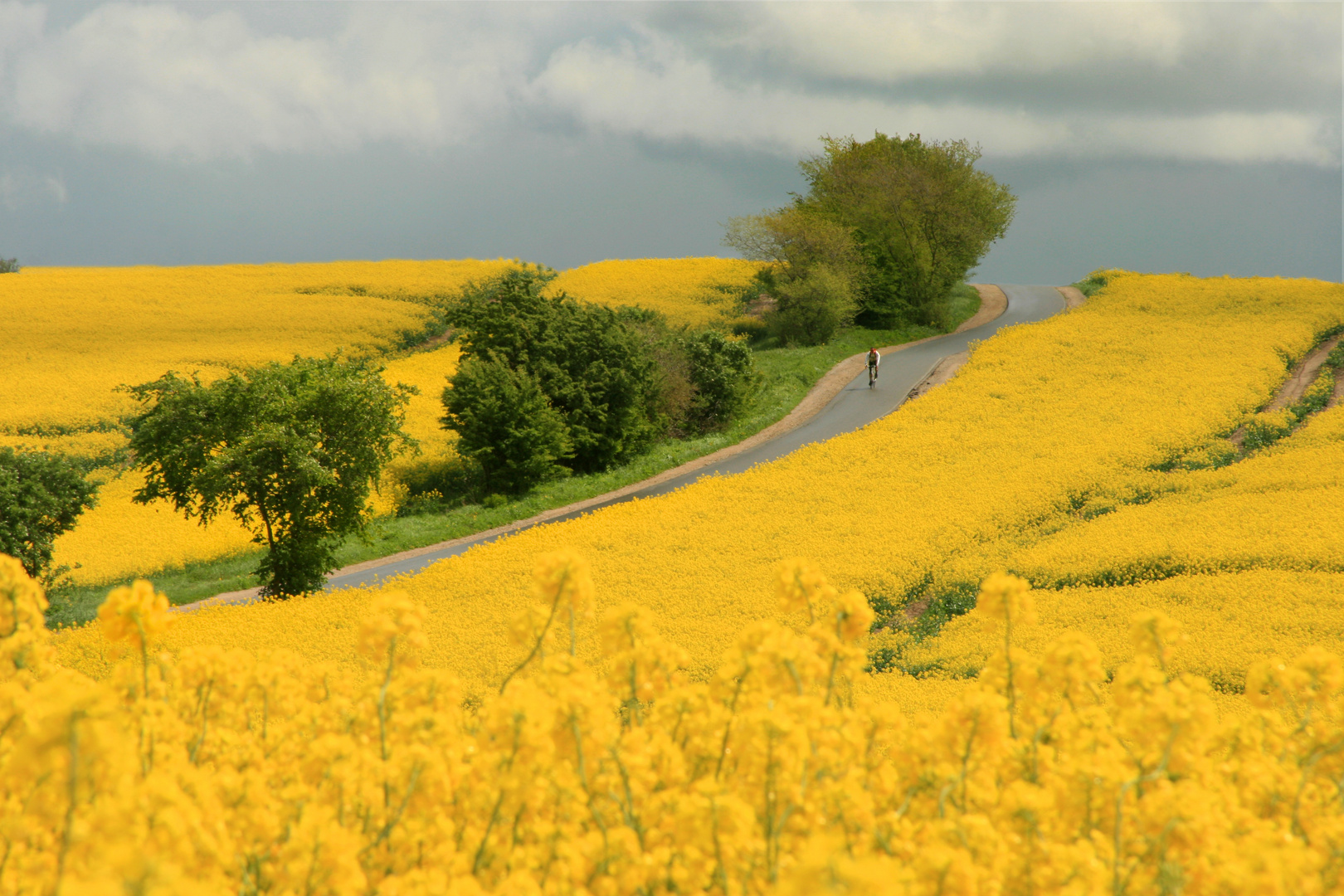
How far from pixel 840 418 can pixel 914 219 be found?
28.5 metres

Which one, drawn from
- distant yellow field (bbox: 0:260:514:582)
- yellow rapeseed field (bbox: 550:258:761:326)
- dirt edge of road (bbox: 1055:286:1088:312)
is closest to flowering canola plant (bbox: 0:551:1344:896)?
distant yellow field (bbox: 0:260:514:582)

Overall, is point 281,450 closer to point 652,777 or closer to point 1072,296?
point 652,777

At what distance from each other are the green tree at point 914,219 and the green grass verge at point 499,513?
39.7 ft

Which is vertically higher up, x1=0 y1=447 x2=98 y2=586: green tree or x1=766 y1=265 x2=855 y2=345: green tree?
x1=766 y1=265 x2=855 y2=345: green tree

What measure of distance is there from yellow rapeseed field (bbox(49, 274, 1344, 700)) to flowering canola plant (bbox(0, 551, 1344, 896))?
543 cm

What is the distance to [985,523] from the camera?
20297 millimetres

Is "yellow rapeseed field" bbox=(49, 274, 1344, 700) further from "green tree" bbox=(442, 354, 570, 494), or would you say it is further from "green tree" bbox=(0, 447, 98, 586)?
"green tree" bbox=(442, 354, 570, 494)

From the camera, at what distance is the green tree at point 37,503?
832 inches

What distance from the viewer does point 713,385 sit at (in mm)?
40062

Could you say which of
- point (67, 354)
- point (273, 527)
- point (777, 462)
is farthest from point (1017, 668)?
point (67, 354)

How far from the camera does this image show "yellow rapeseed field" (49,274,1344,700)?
16234 mm

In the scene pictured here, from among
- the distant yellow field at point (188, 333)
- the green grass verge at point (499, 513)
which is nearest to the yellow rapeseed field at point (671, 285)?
the distant yellow field at point (188, 333)

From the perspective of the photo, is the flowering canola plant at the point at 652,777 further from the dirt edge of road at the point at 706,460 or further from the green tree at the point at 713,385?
the green tree at the point at 713,385

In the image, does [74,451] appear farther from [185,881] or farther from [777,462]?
[185,881]
